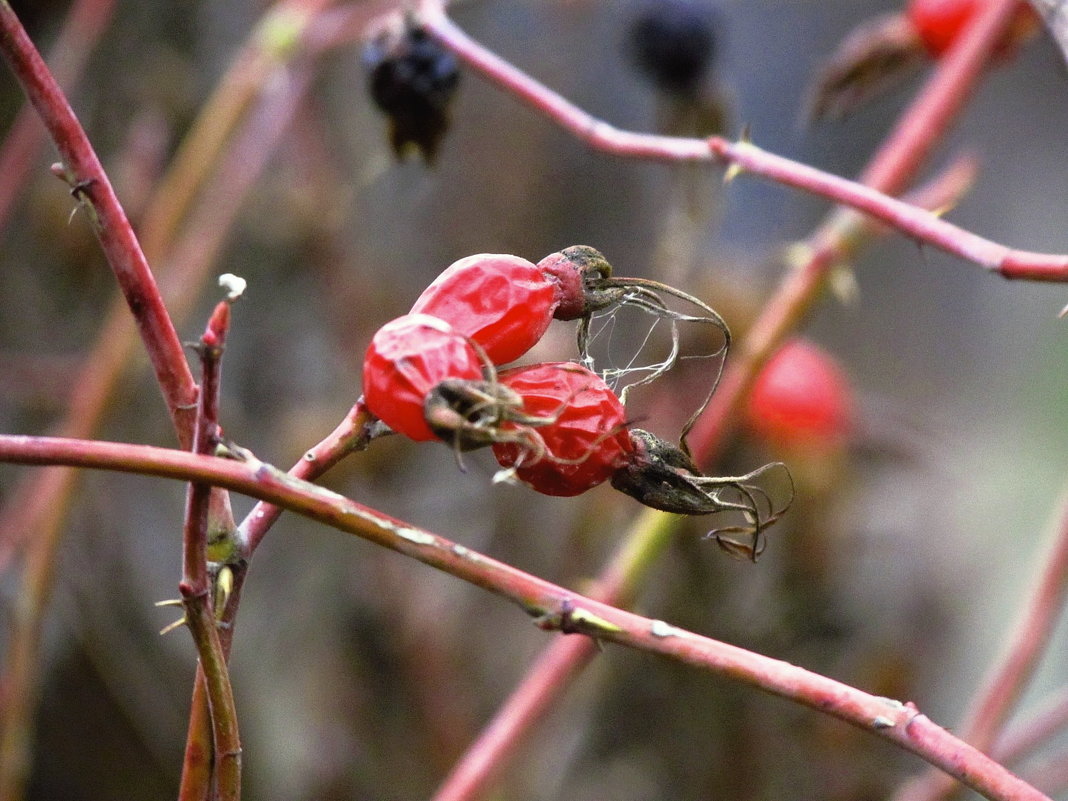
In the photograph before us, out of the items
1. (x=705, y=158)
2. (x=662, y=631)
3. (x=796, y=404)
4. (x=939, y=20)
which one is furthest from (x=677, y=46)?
(x=662, y=631)

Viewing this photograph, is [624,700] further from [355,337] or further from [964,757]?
[964,757]

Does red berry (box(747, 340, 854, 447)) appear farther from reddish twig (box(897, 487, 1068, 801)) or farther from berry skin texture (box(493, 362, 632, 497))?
berry skin texture (box(493, 362, 632, 497))

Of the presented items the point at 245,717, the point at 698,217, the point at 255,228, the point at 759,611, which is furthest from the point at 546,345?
the point at 245,717

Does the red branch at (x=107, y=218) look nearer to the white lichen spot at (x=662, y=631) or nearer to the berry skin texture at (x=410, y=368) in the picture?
the berry skin texture at (x=410, y=368)

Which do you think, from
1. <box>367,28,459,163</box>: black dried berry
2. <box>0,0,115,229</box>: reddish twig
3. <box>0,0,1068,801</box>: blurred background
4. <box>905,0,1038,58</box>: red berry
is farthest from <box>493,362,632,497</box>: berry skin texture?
<box>0,0,115,229</box>: reddish twig

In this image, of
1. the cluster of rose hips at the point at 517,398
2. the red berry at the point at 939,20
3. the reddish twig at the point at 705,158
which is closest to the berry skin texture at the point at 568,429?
the cluster of rose hips at the point at 517,398
